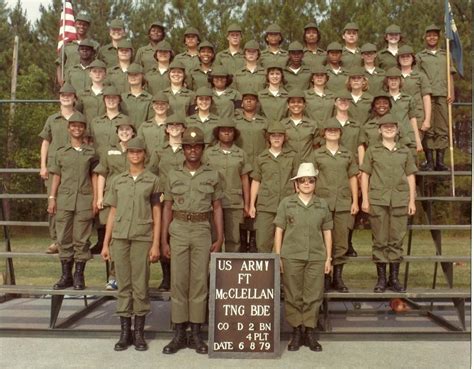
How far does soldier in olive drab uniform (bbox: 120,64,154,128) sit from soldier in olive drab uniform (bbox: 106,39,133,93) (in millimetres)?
388

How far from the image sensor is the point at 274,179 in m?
6.83

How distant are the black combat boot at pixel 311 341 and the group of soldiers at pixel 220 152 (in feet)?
0.19

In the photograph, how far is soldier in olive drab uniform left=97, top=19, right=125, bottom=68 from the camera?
852 cm

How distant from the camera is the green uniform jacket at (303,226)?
6184 millimetres

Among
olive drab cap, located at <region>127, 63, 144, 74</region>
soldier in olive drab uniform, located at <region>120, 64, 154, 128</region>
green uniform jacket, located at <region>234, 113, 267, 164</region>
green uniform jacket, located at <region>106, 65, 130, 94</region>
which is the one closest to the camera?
green uniform jacket, located at <region>234, 113, 267, 164</region>

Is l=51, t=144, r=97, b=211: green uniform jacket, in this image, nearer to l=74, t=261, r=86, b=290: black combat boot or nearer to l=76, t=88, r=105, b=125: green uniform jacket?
l=74, t=261, r=86, b=290: black combat boot

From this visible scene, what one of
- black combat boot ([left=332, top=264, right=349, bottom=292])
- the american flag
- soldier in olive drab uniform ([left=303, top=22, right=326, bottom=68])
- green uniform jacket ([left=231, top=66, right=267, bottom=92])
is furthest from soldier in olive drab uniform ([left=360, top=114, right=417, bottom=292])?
the american flag

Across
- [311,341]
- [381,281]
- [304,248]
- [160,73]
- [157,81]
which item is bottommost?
[311,341]

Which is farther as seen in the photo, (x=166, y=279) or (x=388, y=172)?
(x=166, y=279)

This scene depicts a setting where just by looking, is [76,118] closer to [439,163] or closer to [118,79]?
[118,79]

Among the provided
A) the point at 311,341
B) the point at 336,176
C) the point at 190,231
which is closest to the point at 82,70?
the point at 190,231

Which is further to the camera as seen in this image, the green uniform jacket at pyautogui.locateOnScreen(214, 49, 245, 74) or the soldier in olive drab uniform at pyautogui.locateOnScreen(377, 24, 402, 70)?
the soldier in olive drab uniform at pyautogui.locateOnScreen(377, 24, 402, 70)

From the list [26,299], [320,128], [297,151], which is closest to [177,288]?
[297,151]

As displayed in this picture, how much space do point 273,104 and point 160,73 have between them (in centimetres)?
155
